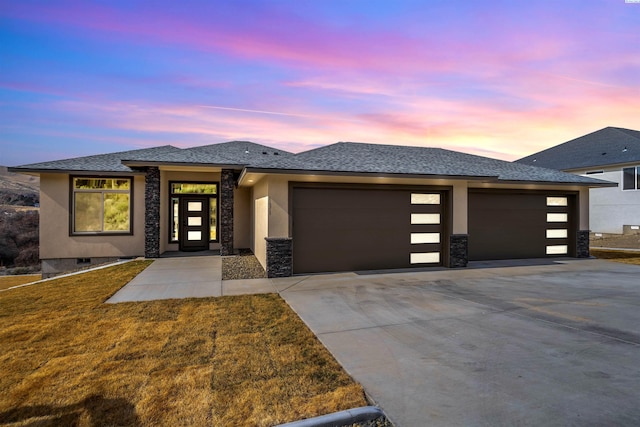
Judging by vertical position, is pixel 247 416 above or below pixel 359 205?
below

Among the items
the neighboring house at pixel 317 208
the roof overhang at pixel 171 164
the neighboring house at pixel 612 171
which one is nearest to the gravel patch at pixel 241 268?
the neighboring house at pixel 317 208

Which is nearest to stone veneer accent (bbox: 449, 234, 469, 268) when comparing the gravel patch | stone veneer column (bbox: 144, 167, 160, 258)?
the gravel patch

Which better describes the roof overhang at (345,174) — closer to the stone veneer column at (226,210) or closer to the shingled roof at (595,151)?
the stone veneer column at (226,210)

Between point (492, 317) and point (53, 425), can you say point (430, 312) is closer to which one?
point (492, 317)

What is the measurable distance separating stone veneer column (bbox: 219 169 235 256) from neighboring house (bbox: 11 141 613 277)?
45 mm

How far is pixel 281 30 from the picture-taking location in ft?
37.8

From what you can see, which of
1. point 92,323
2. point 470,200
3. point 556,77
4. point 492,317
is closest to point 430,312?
point 492,317

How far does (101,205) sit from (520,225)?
17.9m

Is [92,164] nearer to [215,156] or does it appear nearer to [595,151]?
[215,156]

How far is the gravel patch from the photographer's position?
10.1 meters

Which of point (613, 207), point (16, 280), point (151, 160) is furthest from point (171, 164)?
point (613, 207)

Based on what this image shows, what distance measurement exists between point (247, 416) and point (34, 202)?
7254 centimetres

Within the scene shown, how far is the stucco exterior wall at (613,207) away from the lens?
22723 mm

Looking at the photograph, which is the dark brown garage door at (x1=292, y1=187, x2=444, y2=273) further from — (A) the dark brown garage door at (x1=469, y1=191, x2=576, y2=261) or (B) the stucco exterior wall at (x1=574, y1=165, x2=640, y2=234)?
(B) the stucco exterior wall at (x1=574, y1=165, x2=640, y2=234)
